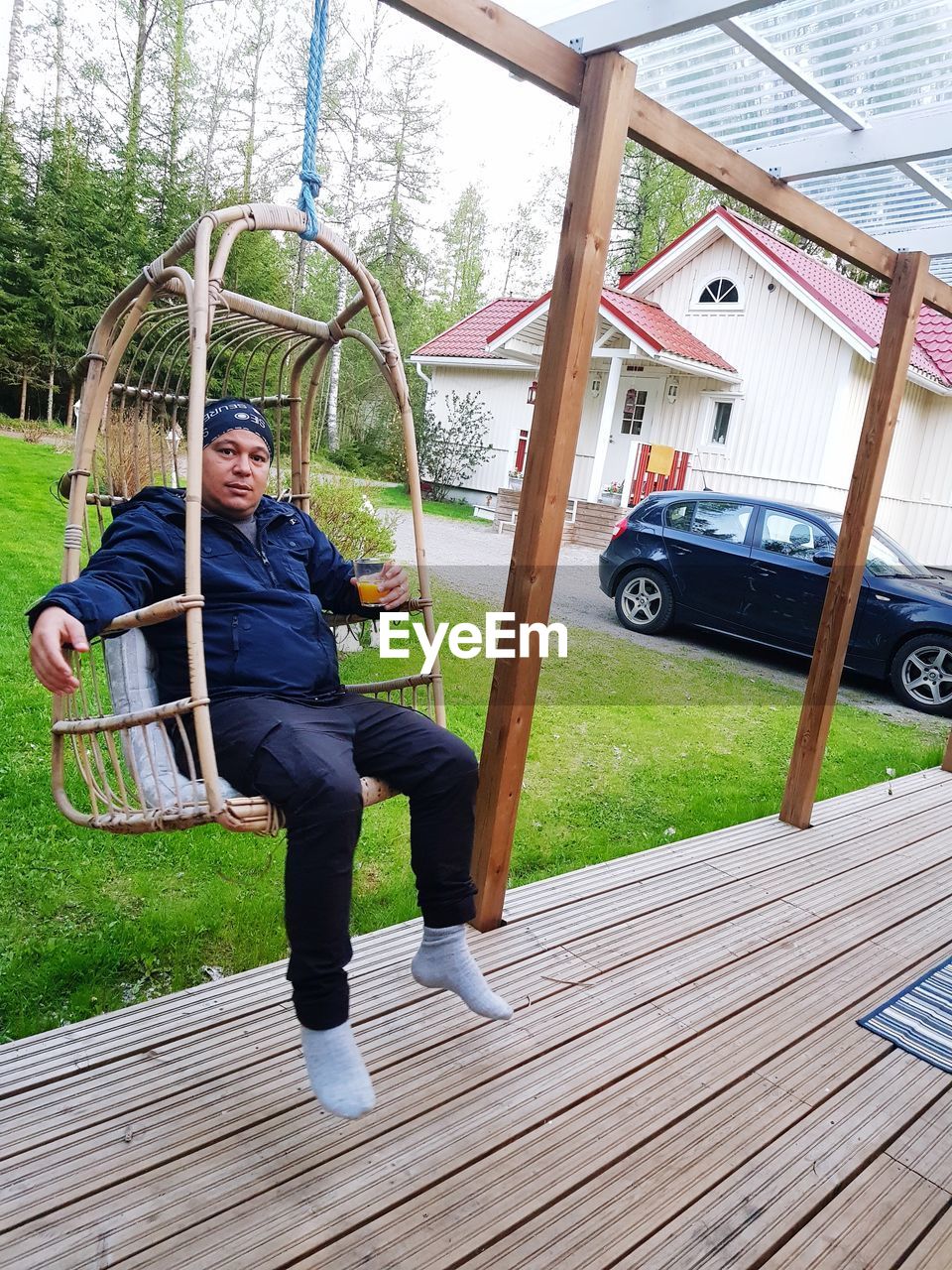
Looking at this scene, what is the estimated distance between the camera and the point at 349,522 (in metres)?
4.03

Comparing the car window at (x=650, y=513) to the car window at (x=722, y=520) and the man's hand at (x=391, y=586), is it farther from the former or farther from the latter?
the man's hand at (x=391, y=586)

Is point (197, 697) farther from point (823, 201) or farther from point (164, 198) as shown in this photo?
point (164, 198)

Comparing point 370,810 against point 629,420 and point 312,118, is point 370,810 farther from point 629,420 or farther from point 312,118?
point 629,420

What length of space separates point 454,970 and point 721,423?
35.0 feet

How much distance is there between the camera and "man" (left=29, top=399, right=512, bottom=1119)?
4.34 feet

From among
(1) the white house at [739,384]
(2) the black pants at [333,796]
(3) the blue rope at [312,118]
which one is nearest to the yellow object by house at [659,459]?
(1) the white house at [739,384]

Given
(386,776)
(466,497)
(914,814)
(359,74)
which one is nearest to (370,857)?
(386,776)

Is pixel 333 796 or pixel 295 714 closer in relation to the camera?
pixel 333 796

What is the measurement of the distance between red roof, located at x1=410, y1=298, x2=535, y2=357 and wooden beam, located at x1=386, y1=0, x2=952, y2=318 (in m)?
10.3

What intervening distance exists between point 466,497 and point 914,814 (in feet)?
32.0

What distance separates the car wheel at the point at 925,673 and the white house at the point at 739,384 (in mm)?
5313

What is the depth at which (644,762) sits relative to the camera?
151 inches

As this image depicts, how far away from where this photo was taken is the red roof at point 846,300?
1005 centimetres

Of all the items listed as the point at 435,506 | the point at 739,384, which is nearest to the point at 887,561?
the point at 739,384
